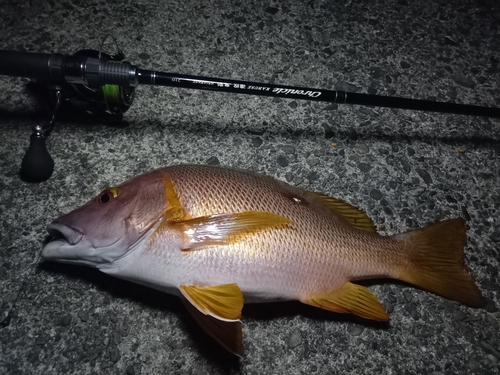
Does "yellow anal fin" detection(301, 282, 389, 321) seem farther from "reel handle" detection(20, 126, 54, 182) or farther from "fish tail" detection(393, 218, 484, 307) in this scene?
"reel handle" detection(20, 126, 54, 182)

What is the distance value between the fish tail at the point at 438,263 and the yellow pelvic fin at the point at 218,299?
0.53 metres

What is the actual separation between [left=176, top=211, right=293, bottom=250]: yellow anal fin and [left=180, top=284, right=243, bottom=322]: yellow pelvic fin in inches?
4.5

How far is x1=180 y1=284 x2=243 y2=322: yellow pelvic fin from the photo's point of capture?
3.54 feet

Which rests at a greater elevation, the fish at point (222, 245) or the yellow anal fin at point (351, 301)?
the fish at point (222, 245)

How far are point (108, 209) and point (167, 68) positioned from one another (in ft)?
2.79

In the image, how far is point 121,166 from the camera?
1571 millimetres

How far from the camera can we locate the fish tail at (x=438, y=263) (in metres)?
1.30

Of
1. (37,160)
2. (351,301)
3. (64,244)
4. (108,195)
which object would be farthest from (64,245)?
(351,301)

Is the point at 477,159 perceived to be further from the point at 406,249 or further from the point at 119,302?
the point at 119,302

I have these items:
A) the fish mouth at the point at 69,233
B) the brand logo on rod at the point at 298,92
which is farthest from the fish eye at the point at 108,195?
the brand logo on rod at the point at 298,92

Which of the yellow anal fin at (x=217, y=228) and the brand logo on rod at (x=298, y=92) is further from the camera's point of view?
the brand logo on rod at (x=298, y=92)

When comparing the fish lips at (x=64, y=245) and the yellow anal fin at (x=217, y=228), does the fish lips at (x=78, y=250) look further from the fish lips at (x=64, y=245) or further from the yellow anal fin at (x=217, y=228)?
the yellow anal fin at (x=217, y=228)

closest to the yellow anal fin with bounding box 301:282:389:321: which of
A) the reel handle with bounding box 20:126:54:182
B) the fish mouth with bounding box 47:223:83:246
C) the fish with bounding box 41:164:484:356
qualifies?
the fish with bounding box 41:164:484:356

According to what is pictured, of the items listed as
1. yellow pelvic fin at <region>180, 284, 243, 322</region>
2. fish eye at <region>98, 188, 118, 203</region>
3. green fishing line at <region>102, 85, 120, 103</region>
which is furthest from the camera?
green fishing line at <region>102, 85, 120, 103</region>
